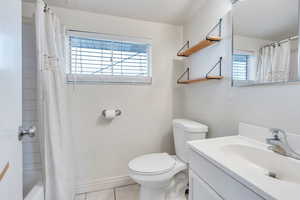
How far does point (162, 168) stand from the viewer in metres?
1.26

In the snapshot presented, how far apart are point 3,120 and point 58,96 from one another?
78 centimetres

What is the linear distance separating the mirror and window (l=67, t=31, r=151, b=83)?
1004 mm

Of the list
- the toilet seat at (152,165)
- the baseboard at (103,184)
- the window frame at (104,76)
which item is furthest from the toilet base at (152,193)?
the window frame at (104,76)

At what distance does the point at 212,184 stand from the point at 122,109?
1228 millimetres

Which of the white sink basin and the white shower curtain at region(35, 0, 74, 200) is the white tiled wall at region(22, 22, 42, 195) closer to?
Result: the white shower curtain at region(35, 0, 74, 200)

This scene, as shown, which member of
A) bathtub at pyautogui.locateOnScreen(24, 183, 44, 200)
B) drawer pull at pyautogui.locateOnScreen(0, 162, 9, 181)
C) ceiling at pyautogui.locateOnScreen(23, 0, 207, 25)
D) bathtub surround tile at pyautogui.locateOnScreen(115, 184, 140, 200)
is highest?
ceiling at pyautogui.locateOnScreen(23, 0, 207, 25)

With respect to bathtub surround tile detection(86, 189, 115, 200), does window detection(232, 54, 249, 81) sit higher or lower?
higher

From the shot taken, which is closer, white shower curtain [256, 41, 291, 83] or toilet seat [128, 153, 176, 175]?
white shower curtain [256, 41, 291, 83]

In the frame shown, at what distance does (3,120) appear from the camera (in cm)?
55

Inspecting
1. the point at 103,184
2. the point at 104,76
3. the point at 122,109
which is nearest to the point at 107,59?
the point at 104,76

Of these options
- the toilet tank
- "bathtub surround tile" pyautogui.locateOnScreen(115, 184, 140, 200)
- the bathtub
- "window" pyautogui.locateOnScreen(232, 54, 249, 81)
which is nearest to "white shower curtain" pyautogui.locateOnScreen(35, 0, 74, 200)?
the bathtub

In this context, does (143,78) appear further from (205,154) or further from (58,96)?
(205,154)

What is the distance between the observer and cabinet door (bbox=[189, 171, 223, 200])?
2.44ft

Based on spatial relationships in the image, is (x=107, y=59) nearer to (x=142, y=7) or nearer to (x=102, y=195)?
(x=142, y=7)
